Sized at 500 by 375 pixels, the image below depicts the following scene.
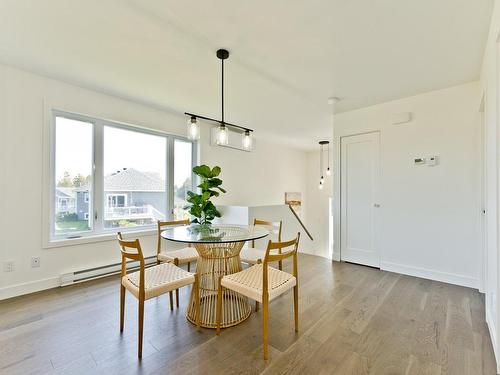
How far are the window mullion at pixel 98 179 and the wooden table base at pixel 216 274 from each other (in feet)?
6.23

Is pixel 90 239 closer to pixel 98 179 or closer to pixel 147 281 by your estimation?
pixel 98 179

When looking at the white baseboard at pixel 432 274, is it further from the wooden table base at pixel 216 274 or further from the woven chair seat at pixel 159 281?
the woven chair seat at pixel 159 281

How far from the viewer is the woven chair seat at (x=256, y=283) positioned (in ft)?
5.89

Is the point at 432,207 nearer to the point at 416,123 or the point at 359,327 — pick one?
the point at 416,123

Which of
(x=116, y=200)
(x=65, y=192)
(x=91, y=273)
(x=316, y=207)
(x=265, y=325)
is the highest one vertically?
(x=65, y=192)

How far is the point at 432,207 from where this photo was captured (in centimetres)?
318

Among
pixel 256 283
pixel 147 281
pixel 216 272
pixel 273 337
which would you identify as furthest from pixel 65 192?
pixel 273 337

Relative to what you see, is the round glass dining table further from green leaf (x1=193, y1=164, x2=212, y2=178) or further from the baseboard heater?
the baseboard heater

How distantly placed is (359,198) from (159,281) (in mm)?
3172

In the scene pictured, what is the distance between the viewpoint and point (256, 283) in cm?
189

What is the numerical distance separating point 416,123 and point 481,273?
1.99m

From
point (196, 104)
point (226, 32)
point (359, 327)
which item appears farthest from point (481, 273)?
point (196, 104)

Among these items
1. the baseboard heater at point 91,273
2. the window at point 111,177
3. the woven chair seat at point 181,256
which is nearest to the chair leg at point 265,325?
the woven chair seat at point 181,256

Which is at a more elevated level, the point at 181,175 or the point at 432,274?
the point at 181,175
